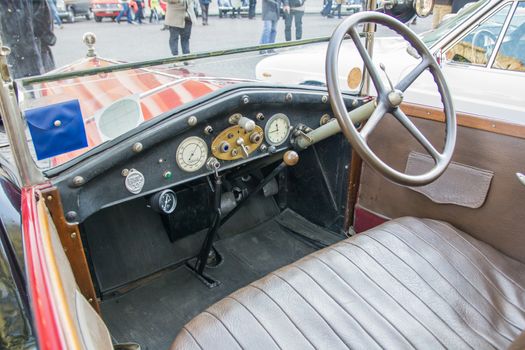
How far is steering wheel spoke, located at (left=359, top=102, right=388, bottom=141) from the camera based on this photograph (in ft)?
4.44

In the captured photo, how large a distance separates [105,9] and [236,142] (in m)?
0.69

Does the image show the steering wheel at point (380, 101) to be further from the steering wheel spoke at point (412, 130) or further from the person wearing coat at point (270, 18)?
the person wearing coat at point (270, 18)

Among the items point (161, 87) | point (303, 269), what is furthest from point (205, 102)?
point (303, 269)

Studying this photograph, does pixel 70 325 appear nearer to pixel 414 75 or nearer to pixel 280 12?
pixel 414 75

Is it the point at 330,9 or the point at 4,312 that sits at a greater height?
the point at 330,9

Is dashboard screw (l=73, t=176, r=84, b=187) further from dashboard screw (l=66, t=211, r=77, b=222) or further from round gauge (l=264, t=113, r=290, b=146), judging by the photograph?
round gauge (l=264, t=113, r=290, b=146)

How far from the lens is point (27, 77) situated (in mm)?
1291

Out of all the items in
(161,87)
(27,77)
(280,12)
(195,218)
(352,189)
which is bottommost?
(195,218)

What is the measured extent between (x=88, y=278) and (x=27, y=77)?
25.6 inches

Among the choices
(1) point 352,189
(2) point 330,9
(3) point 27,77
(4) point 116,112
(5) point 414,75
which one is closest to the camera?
(3) point 27,77

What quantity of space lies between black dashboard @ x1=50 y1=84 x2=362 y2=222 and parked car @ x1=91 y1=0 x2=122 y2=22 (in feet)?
1.44

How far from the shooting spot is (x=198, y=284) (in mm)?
2223

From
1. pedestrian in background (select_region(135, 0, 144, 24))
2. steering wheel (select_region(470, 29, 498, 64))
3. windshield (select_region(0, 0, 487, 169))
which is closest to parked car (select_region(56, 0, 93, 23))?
windshield (select_region(0, 0, 487, 169))

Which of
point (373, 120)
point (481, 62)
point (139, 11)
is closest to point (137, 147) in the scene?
point (139, 11)
